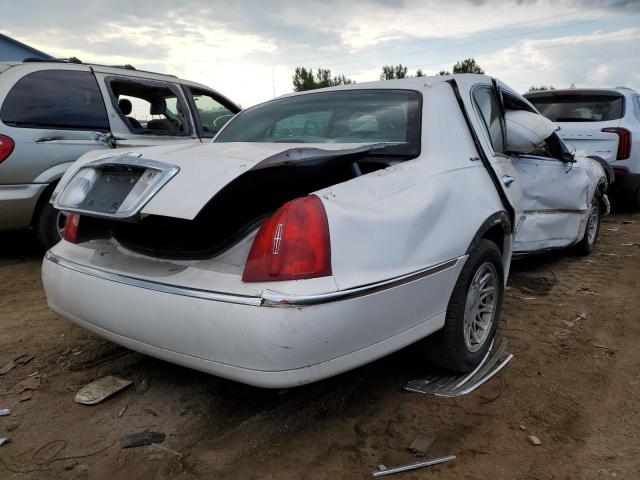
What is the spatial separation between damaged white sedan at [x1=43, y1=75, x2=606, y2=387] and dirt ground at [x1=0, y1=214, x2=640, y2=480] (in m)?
0.36

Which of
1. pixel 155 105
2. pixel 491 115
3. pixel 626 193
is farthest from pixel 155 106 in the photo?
pixel 626 193

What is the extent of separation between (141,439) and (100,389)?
523mm

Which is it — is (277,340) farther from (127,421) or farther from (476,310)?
(476,310)

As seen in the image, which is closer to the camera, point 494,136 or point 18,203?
point 494,136

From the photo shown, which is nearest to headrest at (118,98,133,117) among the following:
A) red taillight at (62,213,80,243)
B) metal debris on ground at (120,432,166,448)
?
red taillight at (62,213,80,243)

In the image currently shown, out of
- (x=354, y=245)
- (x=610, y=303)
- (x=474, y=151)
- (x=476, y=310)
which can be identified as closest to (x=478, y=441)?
(x=476, y=310)

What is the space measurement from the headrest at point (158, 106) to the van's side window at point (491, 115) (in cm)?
387

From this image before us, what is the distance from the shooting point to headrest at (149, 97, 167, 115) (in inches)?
244

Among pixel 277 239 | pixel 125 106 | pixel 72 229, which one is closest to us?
pixel 277 239

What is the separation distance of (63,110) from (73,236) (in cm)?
275

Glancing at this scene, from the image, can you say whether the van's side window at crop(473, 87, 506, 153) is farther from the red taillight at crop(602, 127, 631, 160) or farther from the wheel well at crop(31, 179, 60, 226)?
the red taillight at crop(602, 127, 631, 160)

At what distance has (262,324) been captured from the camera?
6.31ft

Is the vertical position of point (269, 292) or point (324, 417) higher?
point (269, 292)

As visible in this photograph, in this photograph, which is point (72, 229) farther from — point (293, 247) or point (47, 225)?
Answer: point (47, 225)
